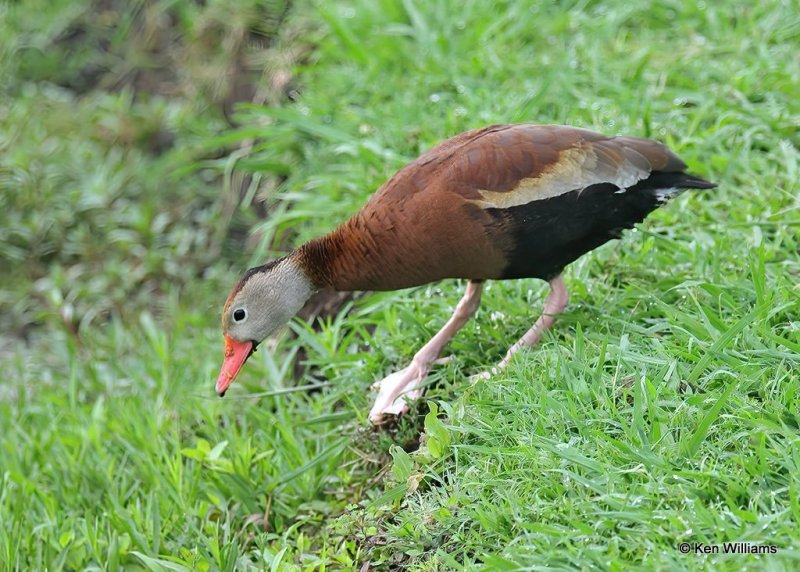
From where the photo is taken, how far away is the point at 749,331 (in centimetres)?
335

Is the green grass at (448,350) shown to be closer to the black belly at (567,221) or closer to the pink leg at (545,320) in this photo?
the pink leg at (545,320)

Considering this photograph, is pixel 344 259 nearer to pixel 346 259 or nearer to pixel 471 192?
pixel 346 259

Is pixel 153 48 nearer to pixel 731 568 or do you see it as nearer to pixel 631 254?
pixel 631 254

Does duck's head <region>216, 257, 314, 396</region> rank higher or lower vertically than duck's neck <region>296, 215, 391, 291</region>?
lower

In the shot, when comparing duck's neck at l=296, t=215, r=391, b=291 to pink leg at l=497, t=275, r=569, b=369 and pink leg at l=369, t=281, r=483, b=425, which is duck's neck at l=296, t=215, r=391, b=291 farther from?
pink leg at l=497, t=275, r=569, b=369

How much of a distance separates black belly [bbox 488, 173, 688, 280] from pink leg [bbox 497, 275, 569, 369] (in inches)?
4.3

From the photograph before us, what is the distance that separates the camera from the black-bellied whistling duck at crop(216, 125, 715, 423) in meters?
3.59

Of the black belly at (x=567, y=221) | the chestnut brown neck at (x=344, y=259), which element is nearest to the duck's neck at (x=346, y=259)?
the chestnut brown neck at (x=344, y=259)

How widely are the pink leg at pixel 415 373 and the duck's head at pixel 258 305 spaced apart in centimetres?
49

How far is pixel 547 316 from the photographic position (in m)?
3.83

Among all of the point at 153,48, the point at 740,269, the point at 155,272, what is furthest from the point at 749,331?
the point at 153,48

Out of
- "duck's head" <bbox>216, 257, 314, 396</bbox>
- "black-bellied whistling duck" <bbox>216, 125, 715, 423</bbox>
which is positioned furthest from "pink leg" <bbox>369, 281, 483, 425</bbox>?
"duck's head" <bbox>216, 257, 314, 396</bbox>

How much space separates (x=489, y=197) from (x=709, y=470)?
1.27 meters

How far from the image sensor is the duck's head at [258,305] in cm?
388
